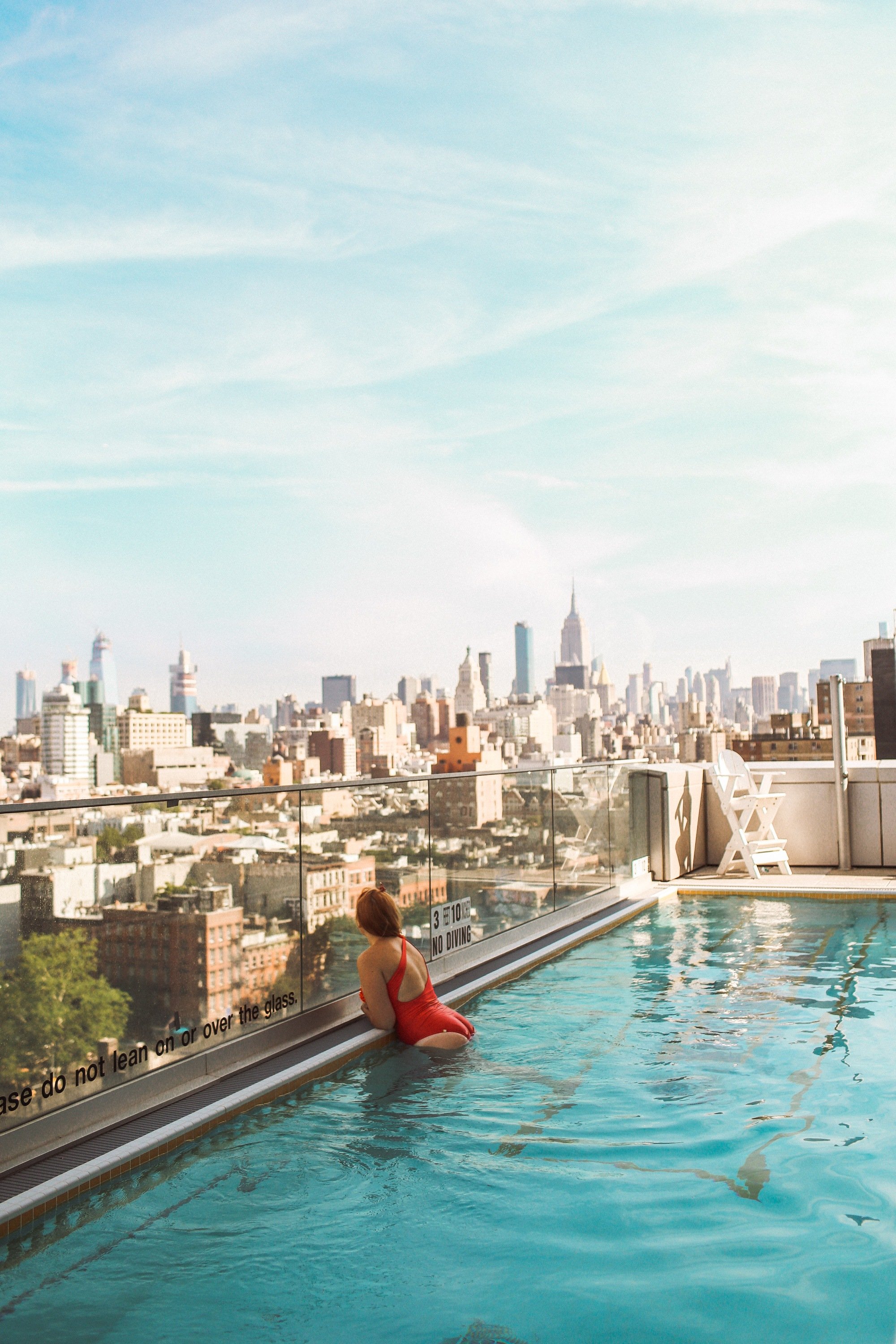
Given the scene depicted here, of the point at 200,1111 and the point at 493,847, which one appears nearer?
the point at 200,1111

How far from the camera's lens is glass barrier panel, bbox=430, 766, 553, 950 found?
658cm

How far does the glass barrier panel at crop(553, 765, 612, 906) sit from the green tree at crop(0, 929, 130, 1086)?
15.0 feet

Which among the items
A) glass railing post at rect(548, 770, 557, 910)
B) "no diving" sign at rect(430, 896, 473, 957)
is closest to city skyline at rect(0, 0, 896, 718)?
glass railing post at rect(548, 770, 557, 910)

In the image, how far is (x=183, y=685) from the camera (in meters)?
107

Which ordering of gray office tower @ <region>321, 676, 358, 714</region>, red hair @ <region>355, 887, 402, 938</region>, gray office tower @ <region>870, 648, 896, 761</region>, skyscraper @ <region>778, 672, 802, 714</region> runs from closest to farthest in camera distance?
red hair @ <region>355, 887, 402, 938</region> < gray office tower @ <region>870, 648, 896, 761</region> < skyscraper @ <region>778, 672, 802, 714</region> < gray office tower @ <region>321, 676, 358, 714</region>

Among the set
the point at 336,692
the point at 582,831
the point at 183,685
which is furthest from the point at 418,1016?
the point at 183,685

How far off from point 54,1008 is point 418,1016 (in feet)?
5.96

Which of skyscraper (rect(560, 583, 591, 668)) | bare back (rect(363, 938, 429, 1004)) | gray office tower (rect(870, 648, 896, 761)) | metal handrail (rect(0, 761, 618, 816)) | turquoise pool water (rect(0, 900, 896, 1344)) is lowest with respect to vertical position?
turquoise pool water (rect(0, 900, 896, 1344))

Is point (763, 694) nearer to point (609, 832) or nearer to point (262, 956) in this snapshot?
point (609, 832)

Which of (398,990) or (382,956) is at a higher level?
(382,956)

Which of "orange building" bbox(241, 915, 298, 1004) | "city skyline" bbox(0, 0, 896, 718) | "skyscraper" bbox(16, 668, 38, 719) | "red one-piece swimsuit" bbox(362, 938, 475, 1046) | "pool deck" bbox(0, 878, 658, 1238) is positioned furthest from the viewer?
"skyscraper" bbox(16, 668, 38, 719)

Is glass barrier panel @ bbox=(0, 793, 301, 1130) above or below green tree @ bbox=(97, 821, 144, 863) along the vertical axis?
below

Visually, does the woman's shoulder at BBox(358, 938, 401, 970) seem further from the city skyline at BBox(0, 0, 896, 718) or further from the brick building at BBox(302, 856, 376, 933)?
the city skyline at BBox(0, 0, 896, 718)

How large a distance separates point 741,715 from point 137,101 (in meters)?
67.7
